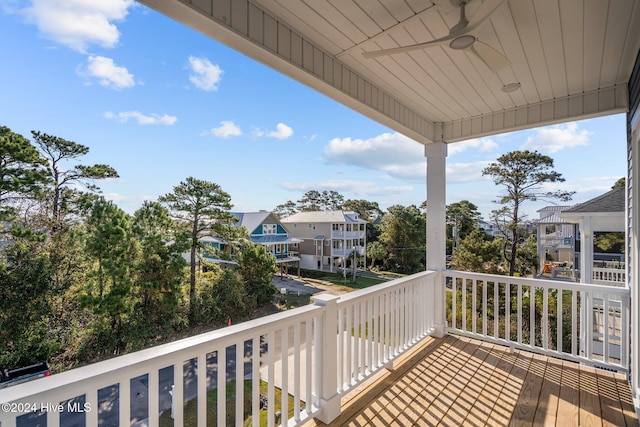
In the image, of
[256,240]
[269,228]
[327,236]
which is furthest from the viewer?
[327,236]

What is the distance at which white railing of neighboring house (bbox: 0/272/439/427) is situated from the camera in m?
0.95

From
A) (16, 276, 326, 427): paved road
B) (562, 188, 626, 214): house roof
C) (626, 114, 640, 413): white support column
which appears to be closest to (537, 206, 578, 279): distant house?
(562, 188, 626, 214): house roof

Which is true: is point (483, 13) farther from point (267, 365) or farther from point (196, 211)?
point (196, 211)

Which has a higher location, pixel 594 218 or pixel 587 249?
pixel 594 218

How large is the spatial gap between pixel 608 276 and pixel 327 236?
7.81 m

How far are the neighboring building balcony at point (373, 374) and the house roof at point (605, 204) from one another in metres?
2.04

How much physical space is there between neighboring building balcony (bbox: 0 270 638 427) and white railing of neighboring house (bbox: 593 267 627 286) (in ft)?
10.2

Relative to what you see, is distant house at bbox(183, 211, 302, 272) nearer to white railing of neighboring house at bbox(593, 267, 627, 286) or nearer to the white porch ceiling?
the white porch ceiling

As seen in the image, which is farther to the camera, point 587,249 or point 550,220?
point 550,220

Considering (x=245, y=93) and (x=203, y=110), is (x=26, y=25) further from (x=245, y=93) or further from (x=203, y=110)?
(x=245, y=93)

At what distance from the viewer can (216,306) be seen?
593 centimetres

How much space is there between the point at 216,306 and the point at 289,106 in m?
5.14

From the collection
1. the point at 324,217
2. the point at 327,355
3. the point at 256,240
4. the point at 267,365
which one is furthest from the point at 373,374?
the point at 324,217

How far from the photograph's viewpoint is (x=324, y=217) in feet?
35.6
